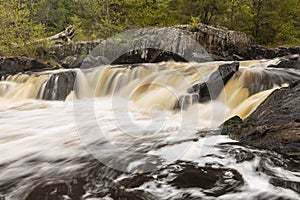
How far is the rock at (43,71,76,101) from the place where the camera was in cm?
878

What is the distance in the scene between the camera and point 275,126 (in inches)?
138

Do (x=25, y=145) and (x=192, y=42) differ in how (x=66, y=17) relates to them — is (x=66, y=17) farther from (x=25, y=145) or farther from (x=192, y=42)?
(x=25, y=145)

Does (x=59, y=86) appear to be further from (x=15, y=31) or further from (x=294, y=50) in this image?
(x=294, y=50)

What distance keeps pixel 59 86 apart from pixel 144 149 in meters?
6.28

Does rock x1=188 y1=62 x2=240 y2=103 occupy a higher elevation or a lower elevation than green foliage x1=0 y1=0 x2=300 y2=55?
lower

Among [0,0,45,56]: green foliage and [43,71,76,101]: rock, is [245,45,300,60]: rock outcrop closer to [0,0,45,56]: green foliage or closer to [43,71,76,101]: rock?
[43,71,76,101]: rock

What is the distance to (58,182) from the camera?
2656 mm

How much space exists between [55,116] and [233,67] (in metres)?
4.92

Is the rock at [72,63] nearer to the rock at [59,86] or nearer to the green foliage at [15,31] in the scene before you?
the green foliage at [15,31]

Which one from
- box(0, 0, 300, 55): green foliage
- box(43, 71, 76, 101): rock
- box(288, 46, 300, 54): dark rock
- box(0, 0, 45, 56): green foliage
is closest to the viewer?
box(43, 71, 76, 101): rock

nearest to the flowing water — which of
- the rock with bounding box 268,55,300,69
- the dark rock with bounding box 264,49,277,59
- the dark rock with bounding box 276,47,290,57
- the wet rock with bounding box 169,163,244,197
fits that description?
the wet rock with bounding box 169,163,244,197

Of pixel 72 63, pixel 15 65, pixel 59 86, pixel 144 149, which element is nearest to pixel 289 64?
pixel 144 149

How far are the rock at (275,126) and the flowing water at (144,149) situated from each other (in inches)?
7.1

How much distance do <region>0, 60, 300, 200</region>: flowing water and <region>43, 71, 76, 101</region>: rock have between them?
55 cm
